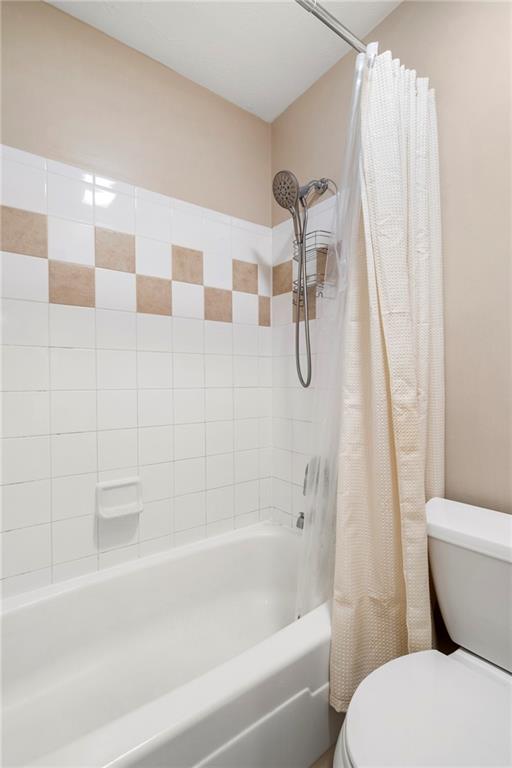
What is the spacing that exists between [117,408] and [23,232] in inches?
27.9

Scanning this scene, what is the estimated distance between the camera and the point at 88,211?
143 cm

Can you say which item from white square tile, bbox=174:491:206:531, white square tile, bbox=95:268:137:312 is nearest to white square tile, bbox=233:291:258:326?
white square tile, bbox=95:268:137:312

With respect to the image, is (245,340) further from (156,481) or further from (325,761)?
(325,761)

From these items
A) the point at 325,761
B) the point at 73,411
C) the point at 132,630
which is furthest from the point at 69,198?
the point at 325,761

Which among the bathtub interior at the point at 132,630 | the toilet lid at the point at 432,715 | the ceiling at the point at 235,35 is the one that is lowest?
the bathtub interior at the point at 132,630

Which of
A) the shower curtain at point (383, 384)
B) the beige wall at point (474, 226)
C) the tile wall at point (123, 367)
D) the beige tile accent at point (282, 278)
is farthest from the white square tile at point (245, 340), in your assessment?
the beige wall at point (474, 226)

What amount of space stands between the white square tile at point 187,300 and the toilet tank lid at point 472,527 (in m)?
1.21

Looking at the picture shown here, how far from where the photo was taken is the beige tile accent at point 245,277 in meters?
1.84

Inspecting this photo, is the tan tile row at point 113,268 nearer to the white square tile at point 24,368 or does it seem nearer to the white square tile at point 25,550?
the white square tile at point 24,368

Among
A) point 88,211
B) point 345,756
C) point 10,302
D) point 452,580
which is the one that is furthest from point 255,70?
point 345,756

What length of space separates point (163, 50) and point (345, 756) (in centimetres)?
234

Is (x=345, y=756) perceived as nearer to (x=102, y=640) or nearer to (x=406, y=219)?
(x=102, y=640)

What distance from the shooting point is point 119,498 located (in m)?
1.49

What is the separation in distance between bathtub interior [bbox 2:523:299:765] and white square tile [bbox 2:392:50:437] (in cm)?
58
